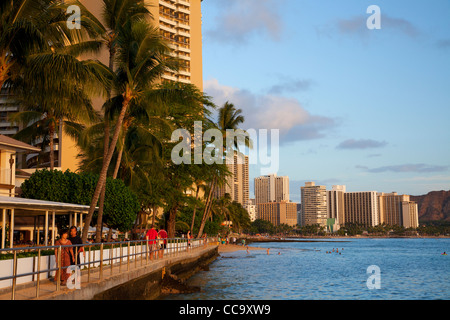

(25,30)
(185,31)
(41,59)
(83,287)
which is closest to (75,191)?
(41,59)

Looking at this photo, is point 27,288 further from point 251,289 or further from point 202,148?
point 202,148

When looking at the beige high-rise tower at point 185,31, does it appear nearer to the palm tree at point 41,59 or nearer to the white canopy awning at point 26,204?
the palm tree at point 41,59

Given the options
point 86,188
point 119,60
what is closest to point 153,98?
point 119,60

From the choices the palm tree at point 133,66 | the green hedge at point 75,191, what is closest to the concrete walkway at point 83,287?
the palm tree at point 133,66

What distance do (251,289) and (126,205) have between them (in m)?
9.36

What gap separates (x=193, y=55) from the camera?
106m

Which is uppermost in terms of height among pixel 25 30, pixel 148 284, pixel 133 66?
pixel 133 66

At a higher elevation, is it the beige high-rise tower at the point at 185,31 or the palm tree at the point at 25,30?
the beige high-rise tower at the point at 185,31

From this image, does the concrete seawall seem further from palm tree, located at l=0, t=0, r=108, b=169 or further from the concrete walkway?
palm tree, located at l=0, t=0, r=108, b=169

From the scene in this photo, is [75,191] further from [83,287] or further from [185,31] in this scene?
[185,31]

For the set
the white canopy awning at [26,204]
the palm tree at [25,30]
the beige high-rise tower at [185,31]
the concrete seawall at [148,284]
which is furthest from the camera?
the beige high-rise tower at [185,31]

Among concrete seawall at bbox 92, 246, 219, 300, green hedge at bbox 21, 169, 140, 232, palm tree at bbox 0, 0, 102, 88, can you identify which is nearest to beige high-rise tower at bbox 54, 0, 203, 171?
green hedge at bbox 21, 169, 140, 232

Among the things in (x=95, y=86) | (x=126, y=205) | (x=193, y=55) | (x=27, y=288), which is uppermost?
(x=193, y=55)
